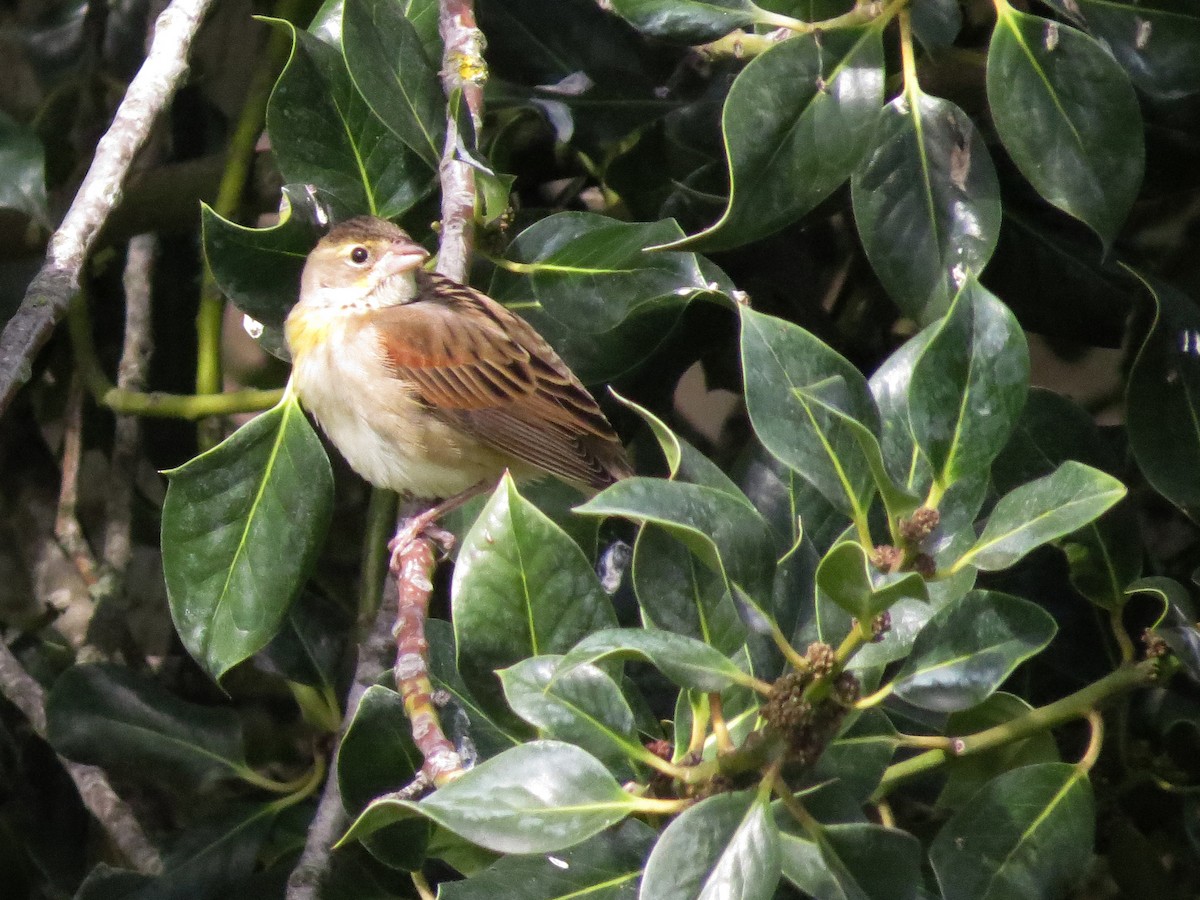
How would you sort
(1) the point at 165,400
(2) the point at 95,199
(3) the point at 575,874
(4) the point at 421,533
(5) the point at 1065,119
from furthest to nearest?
(1) the point at 165,400
(4) the point at 421,533
(2) the point at 95,199
(5) the point at 1065,119
(3) the point at 575,874

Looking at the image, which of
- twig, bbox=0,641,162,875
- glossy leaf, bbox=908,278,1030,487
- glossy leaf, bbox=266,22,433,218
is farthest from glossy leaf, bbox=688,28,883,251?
twig, bbox=0,641,162,875

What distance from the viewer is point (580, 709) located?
5.25 feet

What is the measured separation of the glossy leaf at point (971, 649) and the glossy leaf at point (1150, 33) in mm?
1005

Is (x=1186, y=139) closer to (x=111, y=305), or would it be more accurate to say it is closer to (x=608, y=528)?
(x=608, y=528)

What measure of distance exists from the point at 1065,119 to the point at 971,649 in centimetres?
87

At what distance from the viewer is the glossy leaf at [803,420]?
1548mm

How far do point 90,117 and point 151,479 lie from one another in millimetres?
999

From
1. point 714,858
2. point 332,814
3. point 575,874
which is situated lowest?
point 332,814

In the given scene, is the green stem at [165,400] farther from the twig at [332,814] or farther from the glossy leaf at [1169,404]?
the glossy leaf at [1169,404]

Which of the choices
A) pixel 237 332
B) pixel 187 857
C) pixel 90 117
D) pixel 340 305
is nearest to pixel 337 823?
pixel 187 857

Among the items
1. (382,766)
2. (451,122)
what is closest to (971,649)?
(382,766)

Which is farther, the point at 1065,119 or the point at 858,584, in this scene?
the point at 1065,119

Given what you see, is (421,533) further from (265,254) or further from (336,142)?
(336,142)

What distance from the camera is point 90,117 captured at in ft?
11.8
